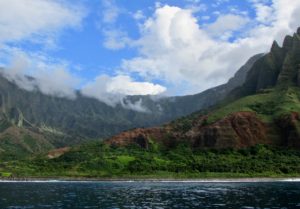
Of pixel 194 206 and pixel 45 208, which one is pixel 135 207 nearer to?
pixel 194 206

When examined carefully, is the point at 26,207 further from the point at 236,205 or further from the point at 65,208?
the point at 236,205

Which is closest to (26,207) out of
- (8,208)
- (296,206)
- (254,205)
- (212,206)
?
(8,208)

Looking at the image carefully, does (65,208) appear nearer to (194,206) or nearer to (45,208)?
(45,208)

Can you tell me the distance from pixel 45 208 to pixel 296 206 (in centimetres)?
5275

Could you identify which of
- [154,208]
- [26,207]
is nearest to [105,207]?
[154,208]

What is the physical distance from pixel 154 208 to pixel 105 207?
429 inches

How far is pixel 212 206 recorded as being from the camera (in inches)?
3866

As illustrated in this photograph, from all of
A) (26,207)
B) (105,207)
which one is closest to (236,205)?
(105,207)

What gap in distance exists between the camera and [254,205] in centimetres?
9956

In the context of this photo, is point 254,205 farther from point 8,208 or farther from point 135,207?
point 8,208

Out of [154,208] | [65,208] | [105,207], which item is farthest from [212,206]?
[65,208]

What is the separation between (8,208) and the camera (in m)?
95.2

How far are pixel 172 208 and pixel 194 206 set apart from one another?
601cm

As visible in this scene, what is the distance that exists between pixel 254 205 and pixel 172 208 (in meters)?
18.4
